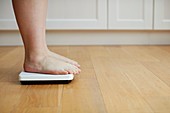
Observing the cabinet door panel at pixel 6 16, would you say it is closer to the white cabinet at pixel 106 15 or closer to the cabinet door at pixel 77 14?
the white cabinet at pixel 106 15

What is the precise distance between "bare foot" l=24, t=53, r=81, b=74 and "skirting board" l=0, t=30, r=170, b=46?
54.7 inches

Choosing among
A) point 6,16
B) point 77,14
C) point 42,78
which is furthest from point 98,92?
point 6,16

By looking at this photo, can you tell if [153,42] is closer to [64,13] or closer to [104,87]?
[64,13]

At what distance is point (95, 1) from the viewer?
2.54 meters

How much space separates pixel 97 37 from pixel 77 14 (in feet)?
0.84

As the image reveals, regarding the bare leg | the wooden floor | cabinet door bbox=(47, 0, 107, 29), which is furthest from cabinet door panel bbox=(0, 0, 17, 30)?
the bare leg

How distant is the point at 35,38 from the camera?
1.20 metres

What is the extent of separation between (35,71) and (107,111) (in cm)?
47

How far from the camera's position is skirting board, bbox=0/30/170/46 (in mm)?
2611

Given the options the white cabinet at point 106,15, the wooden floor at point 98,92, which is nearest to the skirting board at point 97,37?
the white cabinet at point 106,15

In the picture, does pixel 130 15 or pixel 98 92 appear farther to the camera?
pixel 130 15

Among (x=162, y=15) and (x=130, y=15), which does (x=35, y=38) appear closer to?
(x=130, y=15)

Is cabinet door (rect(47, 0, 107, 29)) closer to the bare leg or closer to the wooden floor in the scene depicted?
the wooden floor

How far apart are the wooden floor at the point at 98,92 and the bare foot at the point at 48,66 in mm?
54
